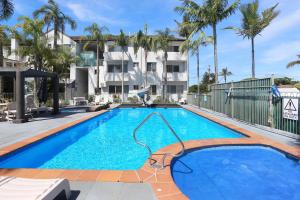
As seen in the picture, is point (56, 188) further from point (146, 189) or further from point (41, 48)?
point (41, 48)

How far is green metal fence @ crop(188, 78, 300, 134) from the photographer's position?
9.50 metres

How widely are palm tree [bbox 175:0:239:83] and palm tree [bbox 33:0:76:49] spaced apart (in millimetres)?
12037

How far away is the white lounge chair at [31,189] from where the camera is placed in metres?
2.88

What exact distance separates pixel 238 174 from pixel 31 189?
172 inches

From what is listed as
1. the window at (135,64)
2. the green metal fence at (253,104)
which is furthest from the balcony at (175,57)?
the green metal fence at (253,104)

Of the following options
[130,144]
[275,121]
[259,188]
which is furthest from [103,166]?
[275,121]

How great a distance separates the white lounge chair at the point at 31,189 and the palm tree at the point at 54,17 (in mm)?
22158

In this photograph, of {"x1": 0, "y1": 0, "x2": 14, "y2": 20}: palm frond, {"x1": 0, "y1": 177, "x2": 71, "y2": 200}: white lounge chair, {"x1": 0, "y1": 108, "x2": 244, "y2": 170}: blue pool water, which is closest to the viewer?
{"x1": 0, "y1": 177, "x2": 71, "y2": 200}: white lounge chair

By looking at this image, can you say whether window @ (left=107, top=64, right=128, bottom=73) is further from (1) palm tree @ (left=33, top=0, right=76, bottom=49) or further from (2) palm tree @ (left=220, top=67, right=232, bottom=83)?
(2) palm tree @ (left=220, top=67, right=232, bottom=83)

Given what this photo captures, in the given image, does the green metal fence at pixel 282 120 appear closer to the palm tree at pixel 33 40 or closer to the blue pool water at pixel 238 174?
the blue pool water at pixel 238 174

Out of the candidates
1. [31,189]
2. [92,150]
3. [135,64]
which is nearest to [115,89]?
[135,64]

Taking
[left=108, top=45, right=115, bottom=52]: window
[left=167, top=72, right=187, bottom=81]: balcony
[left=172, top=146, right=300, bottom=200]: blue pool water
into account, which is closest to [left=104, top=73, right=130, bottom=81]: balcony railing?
[left=108, top=45, right=115, bottom=52]: window

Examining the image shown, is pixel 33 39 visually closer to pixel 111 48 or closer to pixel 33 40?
pixel 33 40

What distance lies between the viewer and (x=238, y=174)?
568cm
